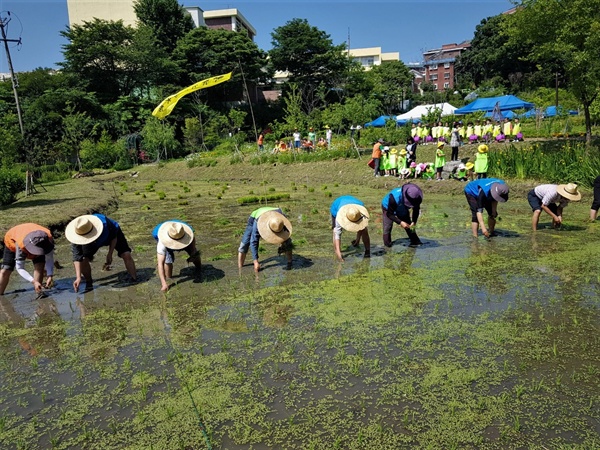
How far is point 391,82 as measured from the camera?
61094 mm

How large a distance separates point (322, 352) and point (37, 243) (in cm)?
457

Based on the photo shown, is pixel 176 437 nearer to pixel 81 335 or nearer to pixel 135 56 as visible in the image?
pixel 81 335

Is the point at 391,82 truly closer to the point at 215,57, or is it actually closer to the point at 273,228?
the point at 215,57

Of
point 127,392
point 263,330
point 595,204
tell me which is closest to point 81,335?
point 127,392

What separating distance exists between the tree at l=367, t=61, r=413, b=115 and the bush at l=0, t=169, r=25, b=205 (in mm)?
44601

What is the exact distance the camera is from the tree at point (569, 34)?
13922 millimetres

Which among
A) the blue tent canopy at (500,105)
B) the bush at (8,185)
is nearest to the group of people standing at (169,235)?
the bush at (8,185)

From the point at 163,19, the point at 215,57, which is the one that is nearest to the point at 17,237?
the point at 215,57

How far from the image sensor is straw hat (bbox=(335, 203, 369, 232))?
7445 mm

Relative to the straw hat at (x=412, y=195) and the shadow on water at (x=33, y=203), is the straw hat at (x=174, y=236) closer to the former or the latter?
the straw hat at (x=412, y=195)

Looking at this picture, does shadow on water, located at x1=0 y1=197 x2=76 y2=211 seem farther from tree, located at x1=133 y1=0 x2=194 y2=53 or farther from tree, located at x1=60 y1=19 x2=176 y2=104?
tree, located at x1=133 y1=0 x2=194 y2=53

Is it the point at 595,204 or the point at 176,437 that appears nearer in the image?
the point at 176,437

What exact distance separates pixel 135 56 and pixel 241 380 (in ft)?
146

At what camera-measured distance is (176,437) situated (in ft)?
11.5
